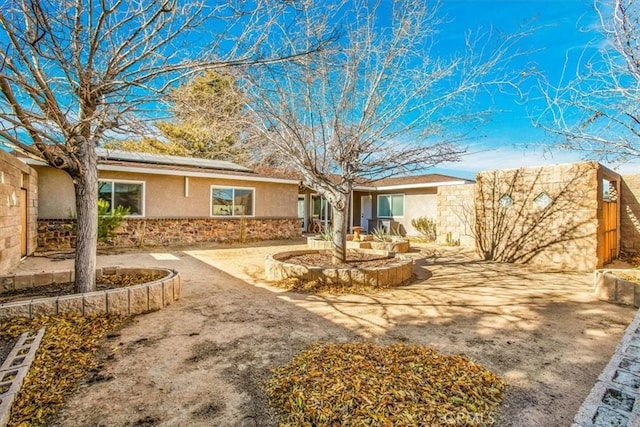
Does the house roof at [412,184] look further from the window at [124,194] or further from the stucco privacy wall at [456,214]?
the window at [124,194]

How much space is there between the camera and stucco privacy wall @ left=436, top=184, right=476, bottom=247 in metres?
12.1

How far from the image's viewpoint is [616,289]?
4.96 metres

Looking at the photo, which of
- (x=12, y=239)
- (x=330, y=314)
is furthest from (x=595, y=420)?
(x=12, y=239)

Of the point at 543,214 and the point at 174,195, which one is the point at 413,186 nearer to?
the point at 543,214

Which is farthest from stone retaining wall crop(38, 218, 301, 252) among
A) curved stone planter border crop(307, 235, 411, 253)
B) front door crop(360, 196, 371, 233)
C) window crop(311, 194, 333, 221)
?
front door crop(360, 196, 371, 233)

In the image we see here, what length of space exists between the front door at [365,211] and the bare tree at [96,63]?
47.4 ft

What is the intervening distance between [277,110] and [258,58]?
7.68 feet

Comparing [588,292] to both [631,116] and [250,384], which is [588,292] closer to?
→ [631,116]

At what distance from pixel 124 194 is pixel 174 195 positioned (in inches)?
60.0

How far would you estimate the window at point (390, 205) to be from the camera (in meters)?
16.6

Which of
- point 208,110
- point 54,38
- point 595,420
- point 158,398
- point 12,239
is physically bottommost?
point 158,398

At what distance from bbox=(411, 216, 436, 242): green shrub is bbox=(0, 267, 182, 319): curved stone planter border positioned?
1145 centimetres

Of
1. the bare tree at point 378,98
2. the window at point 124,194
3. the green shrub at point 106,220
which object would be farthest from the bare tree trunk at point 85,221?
the window at point 124,194

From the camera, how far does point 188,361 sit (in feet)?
9.52
